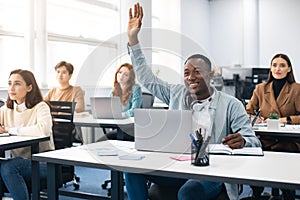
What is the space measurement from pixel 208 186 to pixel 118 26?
176 inches

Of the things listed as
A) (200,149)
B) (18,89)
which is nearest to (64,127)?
(18,89)

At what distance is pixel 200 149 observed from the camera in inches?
64.7

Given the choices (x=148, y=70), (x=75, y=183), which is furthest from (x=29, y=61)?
(x=148, y=70)

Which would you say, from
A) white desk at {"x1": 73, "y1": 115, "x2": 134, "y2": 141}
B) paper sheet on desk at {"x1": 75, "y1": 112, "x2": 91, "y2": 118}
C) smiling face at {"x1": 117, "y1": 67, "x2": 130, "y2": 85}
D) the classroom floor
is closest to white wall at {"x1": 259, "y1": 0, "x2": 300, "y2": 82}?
smiling face at {"x1": 117, "y1": 67, "x2": 130, "y2": 85}

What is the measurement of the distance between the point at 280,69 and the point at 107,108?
162 centimetres

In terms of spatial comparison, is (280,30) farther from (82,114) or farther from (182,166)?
(182,166)

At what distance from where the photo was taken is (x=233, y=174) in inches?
57.2

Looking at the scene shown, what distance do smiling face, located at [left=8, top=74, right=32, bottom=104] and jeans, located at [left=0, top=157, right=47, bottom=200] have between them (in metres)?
0.52

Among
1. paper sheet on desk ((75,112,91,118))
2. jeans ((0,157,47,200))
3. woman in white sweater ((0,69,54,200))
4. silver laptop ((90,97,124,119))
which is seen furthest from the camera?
paper sheet on desk ((75,112,91,118))

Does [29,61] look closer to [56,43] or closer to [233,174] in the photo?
[56,43]

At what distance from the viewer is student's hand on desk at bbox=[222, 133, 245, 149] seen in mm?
1924

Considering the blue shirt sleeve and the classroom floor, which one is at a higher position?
the blue shirt sleeve

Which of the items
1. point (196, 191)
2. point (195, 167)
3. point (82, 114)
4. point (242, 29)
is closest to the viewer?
point (195, 167)

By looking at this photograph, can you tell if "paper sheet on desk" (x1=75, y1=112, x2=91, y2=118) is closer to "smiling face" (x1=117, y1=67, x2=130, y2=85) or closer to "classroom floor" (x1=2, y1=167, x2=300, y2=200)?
"smiling face" (x1=117, y1=67, x2=130, y2=85)
